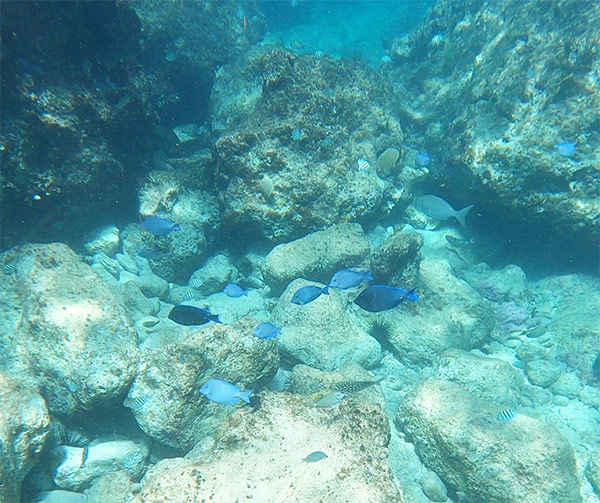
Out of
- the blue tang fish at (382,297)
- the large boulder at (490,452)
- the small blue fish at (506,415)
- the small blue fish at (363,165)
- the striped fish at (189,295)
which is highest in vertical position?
the small blue fish at (363,165)

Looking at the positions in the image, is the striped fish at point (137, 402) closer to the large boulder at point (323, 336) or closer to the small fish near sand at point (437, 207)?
the large boulder at point (323, 336)

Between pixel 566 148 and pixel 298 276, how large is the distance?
17.4 feet

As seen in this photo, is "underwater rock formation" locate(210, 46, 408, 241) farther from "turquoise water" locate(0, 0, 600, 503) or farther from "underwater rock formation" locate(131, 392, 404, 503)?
"underwater rock formation" locate(131, 392, 404, 503)

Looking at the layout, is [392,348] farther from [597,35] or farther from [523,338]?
[597,35]

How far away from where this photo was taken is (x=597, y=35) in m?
6.25

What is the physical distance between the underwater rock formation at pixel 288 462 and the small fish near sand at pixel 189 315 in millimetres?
1181

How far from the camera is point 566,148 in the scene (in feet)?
20.2

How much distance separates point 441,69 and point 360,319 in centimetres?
897

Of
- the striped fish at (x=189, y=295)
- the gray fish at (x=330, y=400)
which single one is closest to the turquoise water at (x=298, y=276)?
the gray fish at (x=330, y=400)

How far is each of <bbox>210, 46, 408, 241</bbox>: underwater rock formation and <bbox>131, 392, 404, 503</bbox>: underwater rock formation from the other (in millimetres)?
3779

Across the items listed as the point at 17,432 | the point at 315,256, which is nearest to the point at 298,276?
the point at 315,256

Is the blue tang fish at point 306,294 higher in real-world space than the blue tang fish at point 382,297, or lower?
higher

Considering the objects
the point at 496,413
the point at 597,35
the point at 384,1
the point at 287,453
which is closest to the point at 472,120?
A: the point at 597,35

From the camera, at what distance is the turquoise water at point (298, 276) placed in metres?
3.93
